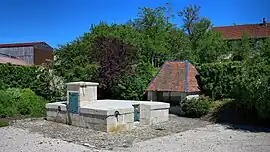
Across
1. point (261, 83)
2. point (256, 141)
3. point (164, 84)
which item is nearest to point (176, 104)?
point (164, 84)

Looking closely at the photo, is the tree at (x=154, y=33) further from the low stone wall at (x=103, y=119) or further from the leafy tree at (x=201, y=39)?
the low stone wall at (x=103, y=119)

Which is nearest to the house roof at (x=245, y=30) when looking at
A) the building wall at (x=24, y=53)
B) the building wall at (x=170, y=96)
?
the building wall at (x=24, y=53)

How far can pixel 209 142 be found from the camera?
1077 centimetres

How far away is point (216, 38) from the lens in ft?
122

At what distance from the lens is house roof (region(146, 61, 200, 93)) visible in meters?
19.0

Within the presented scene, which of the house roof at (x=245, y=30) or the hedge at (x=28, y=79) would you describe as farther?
the house roof at (x=245, y=30)

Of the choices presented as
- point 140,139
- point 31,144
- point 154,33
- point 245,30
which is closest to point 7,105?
point 31,144

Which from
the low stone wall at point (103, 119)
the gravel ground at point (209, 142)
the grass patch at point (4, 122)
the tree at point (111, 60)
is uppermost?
the tree at point (111, 60)

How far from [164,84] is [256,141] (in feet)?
30.2

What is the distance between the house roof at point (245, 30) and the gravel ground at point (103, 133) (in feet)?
120

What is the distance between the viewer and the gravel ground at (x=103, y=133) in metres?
10.8

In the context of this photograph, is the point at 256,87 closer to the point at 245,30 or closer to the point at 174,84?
the point at 174,84

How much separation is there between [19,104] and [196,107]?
10.6 meters

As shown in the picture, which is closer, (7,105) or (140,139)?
(140,139)
